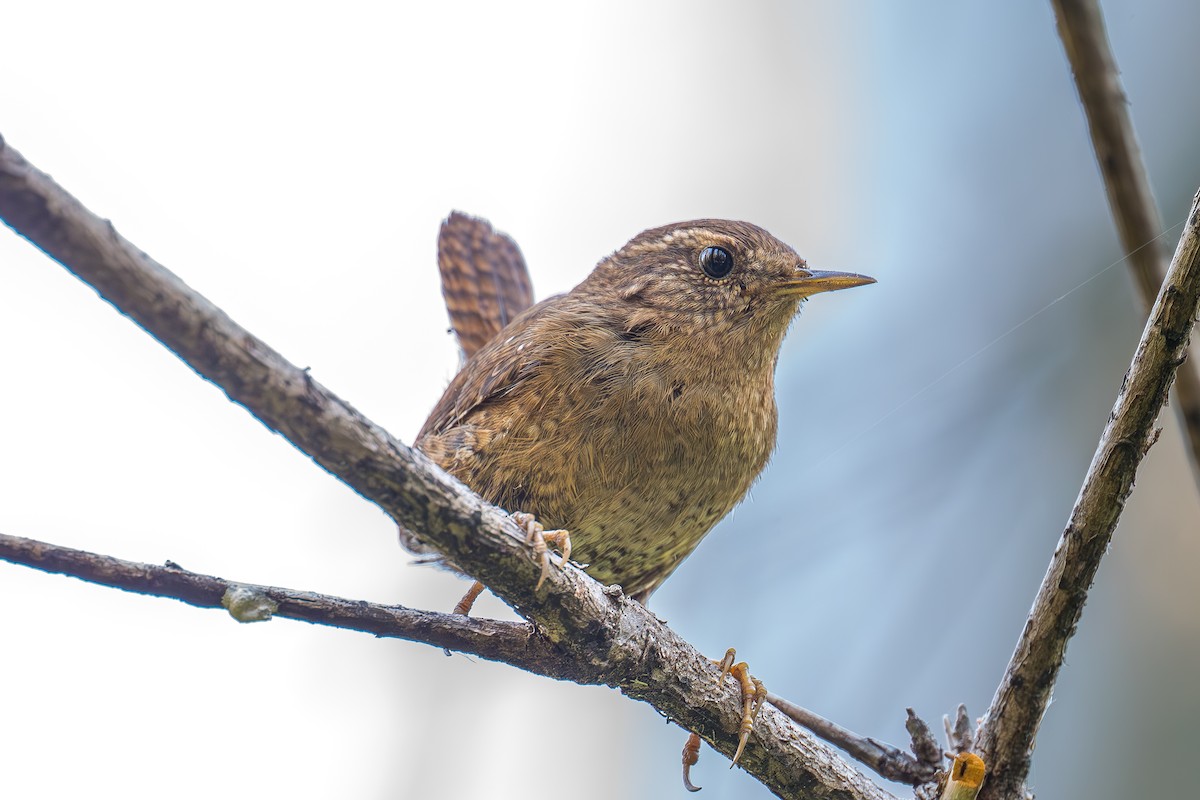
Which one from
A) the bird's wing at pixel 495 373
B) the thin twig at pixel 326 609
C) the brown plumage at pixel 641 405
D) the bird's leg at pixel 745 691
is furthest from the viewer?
the bird's wing at pixel 495 373

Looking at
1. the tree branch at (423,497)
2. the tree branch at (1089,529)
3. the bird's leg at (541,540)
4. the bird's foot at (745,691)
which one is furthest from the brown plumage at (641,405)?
the tree branch at (1089,529)

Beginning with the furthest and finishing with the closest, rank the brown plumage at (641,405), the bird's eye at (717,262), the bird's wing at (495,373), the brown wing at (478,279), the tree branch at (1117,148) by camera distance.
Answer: the brown wing at (478,279)
the bird's eye at (717,262)
the bird's wing at (495,373)
the brown plumage at (641,405)
the tree branch at (1117,148)

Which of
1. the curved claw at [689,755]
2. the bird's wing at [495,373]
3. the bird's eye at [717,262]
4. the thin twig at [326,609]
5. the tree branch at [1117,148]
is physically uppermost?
the tree branch at [1117,148]

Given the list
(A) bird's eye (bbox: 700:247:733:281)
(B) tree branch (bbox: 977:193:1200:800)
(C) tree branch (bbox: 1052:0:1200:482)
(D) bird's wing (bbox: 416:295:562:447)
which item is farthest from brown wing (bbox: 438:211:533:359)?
(B) tree branch (bbox: 977:193:1200:800)

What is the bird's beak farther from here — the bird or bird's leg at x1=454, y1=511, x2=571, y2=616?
bird's leg at x1=454, y1=511, x2=571, y2=616

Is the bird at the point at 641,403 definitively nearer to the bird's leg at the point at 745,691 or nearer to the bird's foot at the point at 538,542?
the bird's leg at the point at 745,691

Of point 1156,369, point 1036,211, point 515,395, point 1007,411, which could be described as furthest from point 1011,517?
point 1156,369

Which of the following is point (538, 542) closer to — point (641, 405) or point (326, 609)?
point (326, 609)
